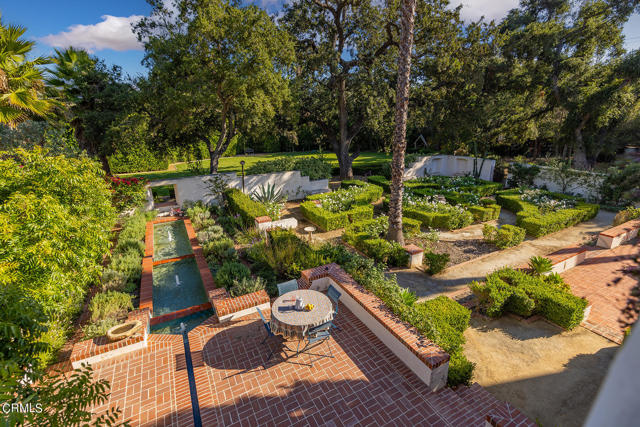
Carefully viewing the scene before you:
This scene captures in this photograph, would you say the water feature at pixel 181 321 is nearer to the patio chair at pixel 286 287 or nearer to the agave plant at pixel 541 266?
the patio chair at pixel 286 287

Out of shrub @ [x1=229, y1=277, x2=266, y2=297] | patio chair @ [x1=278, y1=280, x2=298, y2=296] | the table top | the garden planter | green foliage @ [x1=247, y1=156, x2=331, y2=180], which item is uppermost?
green foliage @ [x1=247, y1=156, x2=331, y2=180]

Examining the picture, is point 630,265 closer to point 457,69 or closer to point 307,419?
point 307,419

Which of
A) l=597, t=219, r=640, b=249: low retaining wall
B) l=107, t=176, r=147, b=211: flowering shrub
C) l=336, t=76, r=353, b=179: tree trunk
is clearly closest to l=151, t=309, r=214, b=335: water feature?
l=107, t=176, r=147, b=211: flowering shrub

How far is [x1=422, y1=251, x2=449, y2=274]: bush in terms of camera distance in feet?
28.9

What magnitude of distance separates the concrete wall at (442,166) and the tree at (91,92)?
1951 cm

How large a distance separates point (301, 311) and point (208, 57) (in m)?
12.8

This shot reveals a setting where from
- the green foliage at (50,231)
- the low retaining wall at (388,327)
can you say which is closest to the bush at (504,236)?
the low retaining wall at (388,327)

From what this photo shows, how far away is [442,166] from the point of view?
25.3 metres

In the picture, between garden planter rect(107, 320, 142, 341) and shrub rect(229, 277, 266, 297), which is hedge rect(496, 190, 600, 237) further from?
garden planter rect(107, 320, 142, 341)

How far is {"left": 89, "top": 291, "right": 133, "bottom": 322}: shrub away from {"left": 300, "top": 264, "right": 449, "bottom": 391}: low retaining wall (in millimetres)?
4065

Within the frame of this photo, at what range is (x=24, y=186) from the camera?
5.31 metres

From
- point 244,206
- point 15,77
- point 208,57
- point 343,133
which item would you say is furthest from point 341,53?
point 15,77

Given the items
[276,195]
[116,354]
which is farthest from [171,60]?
[116,354]

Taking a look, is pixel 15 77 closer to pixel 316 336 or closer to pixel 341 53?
pixel 316 336
